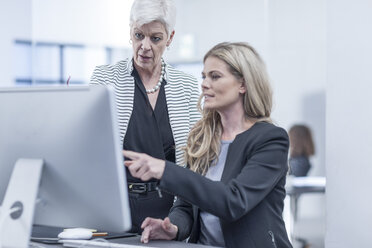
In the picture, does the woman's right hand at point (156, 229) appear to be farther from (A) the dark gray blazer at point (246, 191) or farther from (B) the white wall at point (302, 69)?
(B) the white wall at point (302, 69)

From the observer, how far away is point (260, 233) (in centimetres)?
182

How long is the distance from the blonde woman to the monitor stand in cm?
33

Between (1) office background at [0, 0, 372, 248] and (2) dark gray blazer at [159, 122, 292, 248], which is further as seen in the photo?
(1) office background at [0, 0, 372, 248]

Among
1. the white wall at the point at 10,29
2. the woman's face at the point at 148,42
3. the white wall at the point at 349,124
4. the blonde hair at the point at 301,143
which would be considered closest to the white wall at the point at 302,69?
the blonde hair at the point at 301,143

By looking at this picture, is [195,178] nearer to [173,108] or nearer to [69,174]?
[69,174]

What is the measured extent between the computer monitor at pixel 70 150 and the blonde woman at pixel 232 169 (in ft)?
0.81

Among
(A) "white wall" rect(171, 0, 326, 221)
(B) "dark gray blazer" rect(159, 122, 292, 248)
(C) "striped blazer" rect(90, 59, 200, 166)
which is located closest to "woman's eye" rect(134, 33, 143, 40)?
(C) "striped blazer" rect(90, 59, 200, 166)

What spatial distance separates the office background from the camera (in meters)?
2.29

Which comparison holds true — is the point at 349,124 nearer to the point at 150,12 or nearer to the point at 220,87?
the point at 220,87

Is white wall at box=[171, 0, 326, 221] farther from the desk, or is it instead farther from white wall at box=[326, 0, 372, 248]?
the desk

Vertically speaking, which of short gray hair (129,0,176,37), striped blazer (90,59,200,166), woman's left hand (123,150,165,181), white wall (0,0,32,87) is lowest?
A: woman's left hand (123,150,165,181)

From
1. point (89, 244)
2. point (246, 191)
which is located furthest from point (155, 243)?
point (246, 191)

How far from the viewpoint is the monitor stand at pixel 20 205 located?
140cm

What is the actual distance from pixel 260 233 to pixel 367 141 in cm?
69
